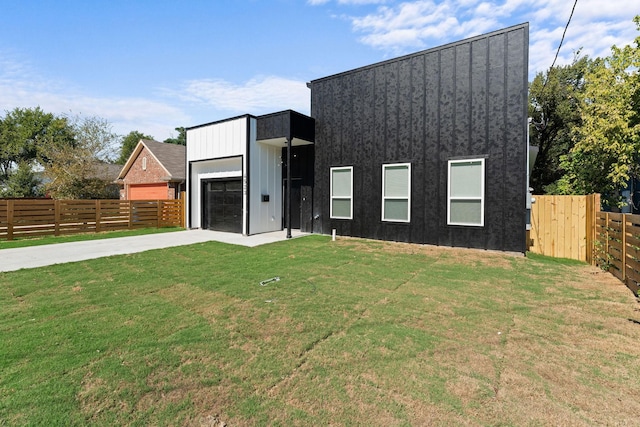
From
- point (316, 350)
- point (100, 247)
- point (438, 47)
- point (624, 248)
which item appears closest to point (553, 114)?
point (438, 47)

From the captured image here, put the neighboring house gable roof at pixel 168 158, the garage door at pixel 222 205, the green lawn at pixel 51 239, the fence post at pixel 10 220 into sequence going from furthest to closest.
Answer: the neighboring house gable roof at pixel 168 158, the garage door at pixel 222 205, the fence post at pixel 10 220, the green lawn at pixel 51 239

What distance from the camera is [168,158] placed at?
1994 centimetres

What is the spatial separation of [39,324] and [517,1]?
1029 cm

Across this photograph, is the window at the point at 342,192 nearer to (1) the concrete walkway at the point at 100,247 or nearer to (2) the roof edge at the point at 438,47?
(1) the concrete walkway at the point at 100,247

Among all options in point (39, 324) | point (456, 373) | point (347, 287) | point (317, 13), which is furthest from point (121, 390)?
point (317, 13)

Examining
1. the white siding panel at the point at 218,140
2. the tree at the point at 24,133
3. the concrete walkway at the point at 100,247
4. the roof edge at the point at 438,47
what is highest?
the tree at the point at 24,133

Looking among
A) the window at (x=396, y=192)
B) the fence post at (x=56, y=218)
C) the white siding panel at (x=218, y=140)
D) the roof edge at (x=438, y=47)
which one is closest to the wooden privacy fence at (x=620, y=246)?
the window at (x=396, y=192)

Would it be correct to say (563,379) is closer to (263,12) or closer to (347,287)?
(347,287)

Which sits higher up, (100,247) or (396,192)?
(396,192)

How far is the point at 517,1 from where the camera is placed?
6.76 meters

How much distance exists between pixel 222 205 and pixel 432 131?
8326 mm

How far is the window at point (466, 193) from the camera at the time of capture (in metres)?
7.99

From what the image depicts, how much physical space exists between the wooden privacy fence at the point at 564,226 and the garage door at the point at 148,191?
62.3 feet

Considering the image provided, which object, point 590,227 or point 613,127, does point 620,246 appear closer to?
point 590,227
